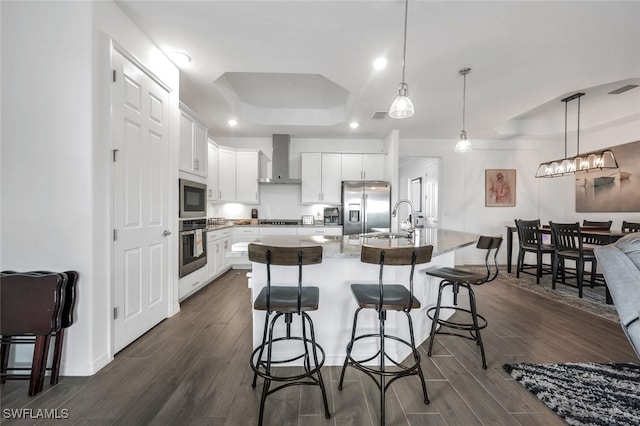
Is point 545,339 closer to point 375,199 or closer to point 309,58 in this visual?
point 375,199

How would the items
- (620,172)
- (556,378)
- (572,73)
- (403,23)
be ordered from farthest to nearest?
(620,172) → (572,73) → (403,23) → (556,378)

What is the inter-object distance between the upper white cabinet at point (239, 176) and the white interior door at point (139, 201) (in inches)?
91.8

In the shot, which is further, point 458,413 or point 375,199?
point 375,199

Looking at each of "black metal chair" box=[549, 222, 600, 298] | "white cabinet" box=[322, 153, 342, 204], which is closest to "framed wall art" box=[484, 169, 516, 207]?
"black metal chair" box=[549, 222, 600, 298]

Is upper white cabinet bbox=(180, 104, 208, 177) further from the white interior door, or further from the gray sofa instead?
the gray sofa

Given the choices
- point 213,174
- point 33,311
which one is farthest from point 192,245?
point 213,174

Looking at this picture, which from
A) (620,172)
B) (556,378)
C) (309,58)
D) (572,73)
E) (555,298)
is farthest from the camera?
(620,172)

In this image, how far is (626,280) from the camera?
4.14ft

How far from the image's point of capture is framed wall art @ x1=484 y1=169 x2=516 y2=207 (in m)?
5.70

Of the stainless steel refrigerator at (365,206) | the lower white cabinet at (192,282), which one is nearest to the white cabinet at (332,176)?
the stainless steel refrigerator at (365,206)

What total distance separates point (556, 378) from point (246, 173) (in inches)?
192

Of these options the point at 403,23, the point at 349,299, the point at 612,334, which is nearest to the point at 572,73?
the point at 403,23

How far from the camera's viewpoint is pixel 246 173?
17.0 feet

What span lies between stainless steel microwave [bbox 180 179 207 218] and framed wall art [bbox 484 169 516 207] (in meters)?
5.44
